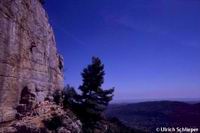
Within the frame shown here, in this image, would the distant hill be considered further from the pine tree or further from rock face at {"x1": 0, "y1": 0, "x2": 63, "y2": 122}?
rock face at {"x1": 0, "y1": 0, "x2": 63, "y2": 122}

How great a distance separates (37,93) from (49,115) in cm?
357

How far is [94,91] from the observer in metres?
33.9

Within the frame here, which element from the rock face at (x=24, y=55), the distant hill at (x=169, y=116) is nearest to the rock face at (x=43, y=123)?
the rock face at (x=24, y=55)

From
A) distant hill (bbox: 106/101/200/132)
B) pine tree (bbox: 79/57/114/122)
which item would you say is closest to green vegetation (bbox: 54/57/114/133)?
pine tree (bbox: 79/57/114/122)

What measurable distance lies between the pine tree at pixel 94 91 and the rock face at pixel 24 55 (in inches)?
170

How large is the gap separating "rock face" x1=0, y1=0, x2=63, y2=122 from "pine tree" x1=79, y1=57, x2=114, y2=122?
4329mm

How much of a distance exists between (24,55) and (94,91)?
12763 mm

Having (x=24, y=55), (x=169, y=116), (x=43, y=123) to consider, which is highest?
(x=24, y=55)

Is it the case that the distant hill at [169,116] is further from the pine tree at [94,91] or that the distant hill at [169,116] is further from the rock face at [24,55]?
the rock face at [24,55]

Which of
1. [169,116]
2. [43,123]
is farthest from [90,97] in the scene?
[169,116]

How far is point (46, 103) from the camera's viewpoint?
1083 inches

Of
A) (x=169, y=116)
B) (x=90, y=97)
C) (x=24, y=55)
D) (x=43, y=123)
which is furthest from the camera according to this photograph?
(x=169, y=116)

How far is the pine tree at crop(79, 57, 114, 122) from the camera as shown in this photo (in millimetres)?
32375

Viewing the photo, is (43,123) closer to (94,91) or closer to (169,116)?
(94,91)
